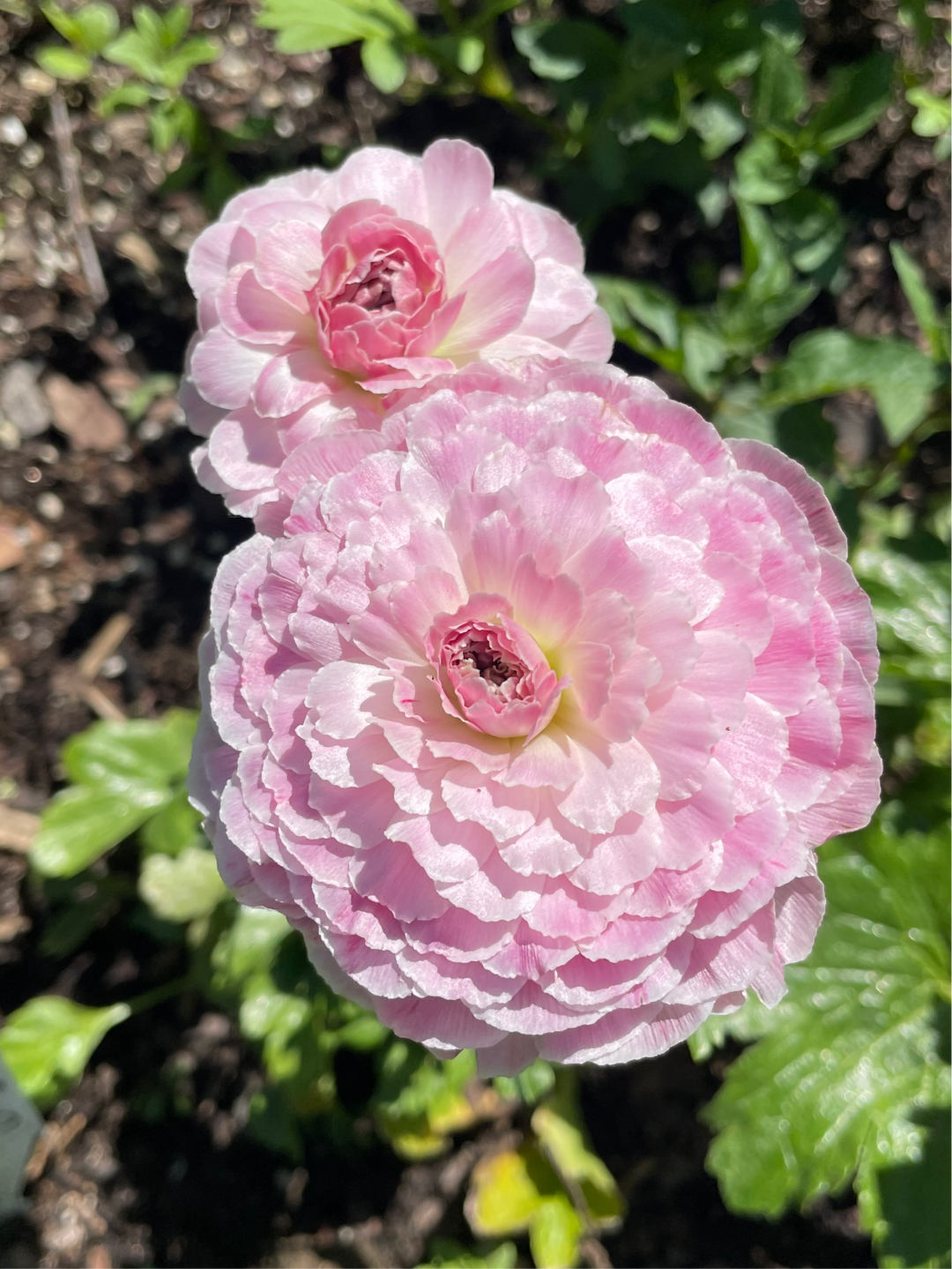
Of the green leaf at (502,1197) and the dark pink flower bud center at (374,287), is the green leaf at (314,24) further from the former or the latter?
the green leaf at (502,1197)

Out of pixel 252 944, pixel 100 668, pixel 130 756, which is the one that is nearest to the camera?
pixel 252 944

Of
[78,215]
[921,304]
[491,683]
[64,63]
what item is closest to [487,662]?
[491,683]

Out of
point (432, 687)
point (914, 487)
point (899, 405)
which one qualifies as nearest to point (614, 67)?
point (899, 405)

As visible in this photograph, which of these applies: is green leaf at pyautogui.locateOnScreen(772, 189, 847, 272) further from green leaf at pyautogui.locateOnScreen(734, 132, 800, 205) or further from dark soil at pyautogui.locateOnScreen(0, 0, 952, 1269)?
dark soil at pyautogui.locateOnScreen(0, 0, 952, 1269)

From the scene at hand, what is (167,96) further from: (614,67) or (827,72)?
(827,72)

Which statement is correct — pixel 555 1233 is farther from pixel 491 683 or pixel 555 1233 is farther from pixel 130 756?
pixel 491 683

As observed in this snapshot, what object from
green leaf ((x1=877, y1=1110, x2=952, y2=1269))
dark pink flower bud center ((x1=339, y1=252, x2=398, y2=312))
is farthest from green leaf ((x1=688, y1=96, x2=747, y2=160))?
green leaf ((x1=877, y1=1110, x2=952, y2=1269))
